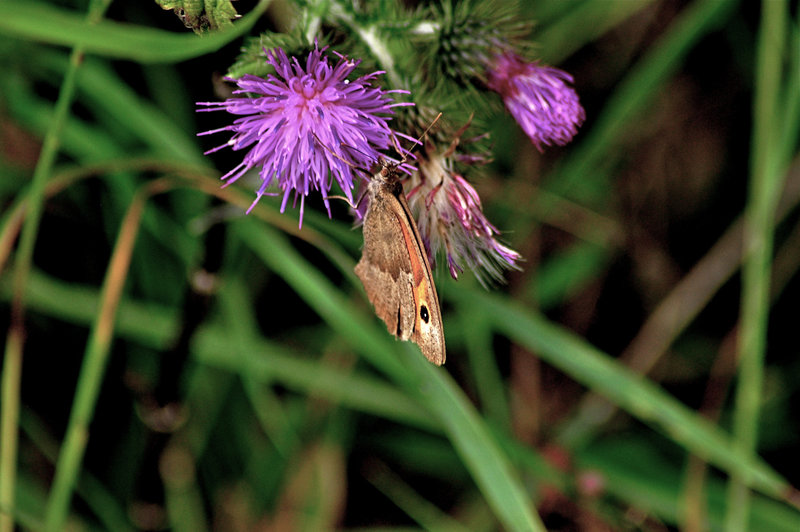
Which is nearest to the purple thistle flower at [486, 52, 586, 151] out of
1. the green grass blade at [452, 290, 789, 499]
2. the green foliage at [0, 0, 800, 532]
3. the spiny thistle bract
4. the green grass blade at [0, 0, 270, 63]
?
the spiny thistle bract

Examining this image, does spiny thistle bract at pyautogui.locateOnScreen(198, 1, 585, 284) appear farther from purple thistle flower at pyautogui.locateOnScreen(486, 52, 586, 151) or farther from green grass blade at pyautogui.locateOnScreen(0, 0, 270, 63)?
green grass blade at pyautogui.locateOnScreen(0, 0, 270, 63)

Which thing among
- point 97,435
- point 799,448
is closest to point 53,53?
point 97,435

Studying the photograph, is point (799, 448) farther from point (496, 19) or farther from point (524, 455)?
point (496, 19)

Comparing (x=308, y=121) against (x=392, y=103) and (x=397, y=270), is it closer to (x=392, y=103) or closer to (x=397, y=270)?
(x=392, y=103)

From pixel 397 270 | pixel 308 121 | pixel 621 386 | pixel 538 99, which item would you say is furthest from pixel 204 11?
pixel 621 386

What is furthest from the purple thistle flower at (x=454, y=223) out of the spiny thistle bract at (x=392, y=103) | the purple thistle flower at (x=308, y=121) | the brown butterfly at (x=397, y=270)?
the purple thistle flower at (x=308, y=121)

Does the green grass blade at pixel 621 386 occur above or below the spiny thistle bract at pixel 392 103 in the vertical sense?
below

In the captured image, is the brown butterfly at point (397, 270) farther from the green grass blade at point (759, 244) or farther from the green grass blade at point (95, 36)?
the green grass blade at point (759, 244)
